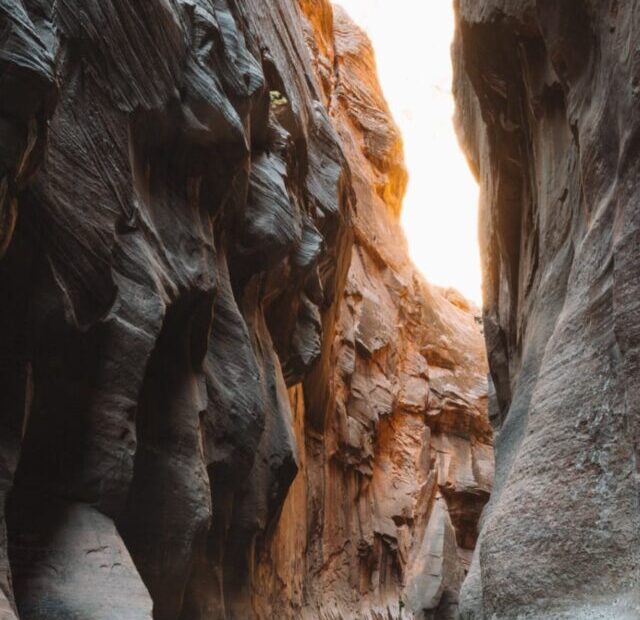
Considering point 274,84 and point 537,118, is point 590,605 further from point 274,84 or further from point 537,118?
point 274,84

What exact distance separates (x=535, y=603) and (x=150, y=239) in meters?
4.71

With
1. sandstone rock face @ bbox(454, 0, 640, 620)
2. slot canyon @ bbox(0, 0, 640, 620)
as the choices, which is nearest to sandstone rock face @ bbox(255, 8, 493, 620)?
slot canyon @ bbox(0, 0, 640, 620)

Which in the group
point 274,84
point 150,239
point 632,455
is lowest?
point 632,455

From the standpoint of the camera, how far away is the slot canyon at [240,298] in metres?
5.27

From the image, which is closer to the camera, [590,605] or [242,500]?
[590,605]

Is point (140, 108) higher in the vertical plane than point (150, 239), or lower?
higher

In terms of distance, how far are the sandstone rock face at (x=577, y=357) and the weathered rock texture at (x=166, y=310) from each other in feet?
9.51

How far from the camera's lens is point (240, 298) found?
1092 centimetres

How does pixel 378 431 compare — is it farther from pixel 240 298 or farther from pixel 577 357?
pixel 577 357

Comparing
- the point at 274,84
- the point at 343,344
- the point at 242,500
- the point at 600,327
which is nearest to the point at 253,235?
the point at 274,84

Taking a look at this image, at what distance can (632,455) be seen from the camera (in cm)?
494

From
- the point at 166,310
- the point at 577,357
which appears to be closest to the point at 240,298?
the point at 166,310

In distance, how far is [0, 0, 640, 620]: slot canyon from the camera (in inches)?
207

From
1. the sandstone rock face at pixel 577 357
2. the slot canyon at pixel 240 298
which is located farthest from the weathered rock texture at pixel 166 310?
the sandstone rock face at pixel 577 357
